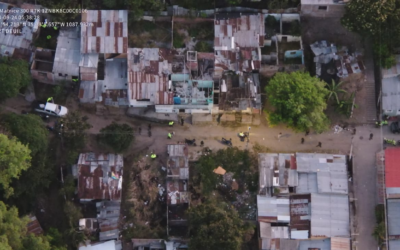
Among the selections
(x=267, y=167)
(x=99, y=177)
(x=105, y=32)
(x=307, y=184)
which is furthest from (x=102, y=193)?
(x=307, y=184)

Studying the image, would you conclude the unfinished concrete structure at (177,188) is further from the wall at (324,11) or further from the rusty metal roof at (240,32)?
the wall at (324,11)

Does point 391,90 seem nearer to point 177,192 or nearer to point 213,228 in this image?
point 213,228

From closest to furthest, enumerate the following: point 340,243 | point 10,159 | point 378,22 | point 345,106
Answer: point 10,159 < point 378,22 < point 340,243 < point 345,106

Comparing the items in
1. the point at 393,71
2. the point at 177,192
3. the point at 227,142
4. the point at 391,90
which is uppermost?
the point at 393,71

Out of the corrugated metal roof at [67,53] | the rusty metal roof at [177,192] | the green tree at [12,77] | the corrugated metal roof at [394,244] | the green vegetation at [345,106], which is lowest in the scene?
the corrugated metal roof at [394,244]

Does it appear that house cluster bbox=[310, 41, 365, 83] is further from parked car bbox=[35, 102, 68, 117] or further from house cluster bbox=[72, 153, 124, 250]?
parked car bbox=[35, 102, 68, 117]

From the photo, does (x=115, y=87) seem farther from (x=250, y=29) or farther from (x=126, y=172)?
(x=250, y=29)

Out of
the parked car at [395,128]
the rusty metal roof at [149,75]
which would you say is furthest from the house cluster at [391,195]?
the rusty metal roof at [149,75]
